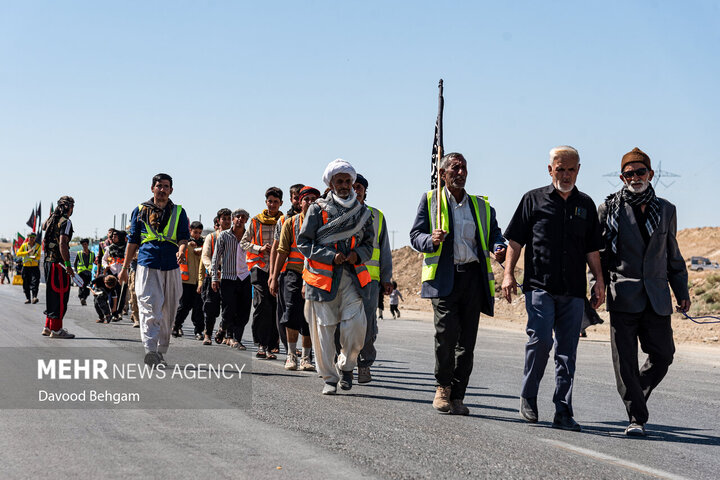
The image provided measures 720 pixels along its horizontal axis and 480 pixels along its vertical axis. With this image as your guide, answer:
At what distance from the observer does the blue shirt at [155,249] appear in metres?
9.39

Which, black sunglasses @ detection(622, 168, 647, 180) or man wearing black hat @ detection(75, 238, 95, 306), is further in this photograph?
man wearing black hat @ detection(75, 238, 95, 306)

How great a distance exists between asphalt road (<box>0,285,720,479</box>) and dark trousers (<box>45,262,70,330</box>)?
364 centimetres

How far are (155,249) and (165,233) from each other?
0.70 ft

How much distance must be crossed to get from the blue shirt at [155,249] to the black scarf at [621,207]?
4926 millimetres

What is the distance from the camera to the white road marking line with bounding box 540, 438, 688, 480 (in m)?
4.81

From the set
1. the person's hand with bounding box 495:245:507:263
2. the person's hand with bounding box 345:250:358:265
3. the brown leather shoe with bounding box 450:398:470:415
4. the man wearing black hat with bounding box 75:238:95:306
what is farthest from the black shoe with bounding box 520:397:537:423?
the man wearing black hat with bounding box 75:238:95:306

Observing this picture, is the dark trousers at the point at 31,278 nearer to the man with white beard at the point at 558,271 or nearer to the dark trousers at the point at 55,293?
the dark trousers at the point at 55,293

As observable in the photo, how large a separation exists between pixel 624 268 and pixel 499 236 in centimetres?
106

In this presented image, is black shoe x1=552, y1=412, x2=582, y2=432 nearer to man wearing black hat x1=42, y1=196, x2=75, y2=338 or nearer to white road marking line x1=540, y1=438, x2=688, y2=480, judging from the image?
white road marking line x1=540, y1=438, x2=688, y2=480

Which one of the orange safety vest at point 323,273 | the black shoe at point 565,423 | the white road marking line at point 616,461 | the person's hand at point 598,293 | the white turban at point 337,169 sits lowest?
the white road marking line at point 616,461

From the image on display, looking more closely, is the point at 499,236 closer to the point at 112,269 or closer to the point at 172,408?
the point at 172,408

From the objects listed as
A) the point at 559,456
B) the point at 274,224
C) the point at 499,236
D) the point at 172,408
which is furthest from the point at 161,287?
the point at 559,456

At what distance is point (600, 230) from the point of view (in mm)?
6602

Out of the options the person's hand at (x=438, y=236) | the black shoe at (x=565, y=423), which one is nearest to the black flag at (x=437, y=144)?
the person's hand at (x=438, y=236)
